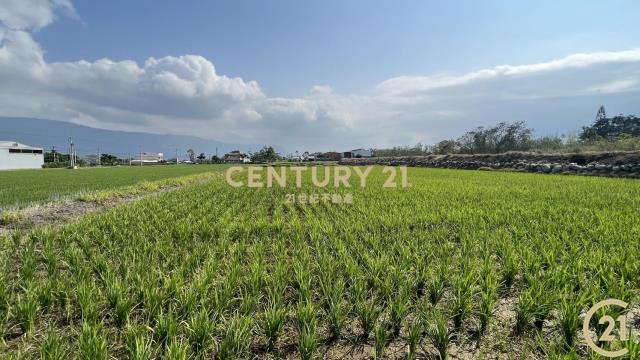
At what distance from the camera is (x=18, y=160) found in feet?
178

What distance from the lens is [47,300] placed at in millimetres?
3332

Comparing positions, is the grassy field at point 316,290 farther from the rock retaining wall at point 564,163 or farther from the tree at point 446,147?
the tree at point 446,147

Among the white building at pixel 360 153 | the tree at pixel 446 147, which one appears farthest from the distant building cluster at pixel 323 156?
the tree at pixel 446 147

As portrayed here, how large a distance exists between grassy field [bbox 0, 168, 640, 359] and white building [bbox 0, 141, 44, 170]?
62.5 m

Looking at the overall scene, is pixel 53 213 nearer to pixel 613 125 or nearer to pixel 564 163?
pixel 564 163

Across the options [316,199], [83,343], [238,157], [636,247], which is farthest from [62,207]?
[238,157]

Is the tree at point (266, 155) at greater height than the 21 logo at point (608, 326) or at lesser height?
greater

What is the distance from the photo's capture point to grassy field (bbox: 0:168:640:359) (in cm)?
269

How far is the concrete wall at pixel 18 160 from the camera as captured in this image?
5088cm

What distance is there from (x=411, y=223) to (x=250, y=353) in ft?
16.0

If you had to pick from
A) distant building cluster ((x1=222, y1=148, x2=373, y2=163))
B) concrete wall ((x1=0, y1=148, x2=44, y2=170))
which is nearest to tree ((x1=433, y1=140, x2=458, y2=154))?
distant building cluster ((x1=222, y1=148, x2=373, y2=163))

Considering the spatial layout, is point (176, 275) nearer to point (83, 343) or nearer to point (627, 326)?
point (83, 343)

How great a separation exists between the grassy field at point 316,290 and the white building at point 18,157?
2460 inches

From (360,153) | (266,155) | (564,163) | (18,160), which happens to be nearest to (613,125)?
(564,163)
